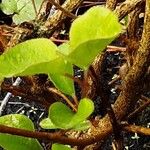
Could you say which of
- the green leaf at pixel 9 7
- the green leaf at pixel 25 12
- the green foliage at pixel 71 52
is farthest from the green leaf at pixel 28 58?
the green leaf at pixel 9 7

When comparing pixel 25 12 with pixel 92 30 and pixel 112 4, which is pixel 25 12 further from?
pixel 92 30

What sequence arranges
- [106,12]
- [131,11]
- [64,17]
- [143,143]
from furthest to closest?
[143,143], [64,17], [131,11], [106,12]

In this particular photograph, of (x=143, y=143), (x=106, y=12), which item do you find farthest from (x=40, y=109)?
(x=106, y=12)

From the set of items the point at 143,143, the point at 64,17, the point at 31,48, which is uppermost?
the point at 31,48

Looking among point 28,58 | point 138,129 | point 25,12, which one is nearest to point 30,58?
point 28,58

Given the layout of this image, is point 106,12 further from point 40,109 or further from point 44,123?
point 40,109

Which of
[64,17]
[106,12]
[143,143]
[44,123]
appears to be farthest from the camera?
[143,143]

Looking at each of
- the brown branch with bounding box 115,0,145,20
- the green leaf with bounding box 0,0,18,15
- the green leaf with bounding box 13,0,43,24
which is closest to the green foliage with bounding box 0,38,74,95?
the brown branch with bounding box 115,0,145,20
